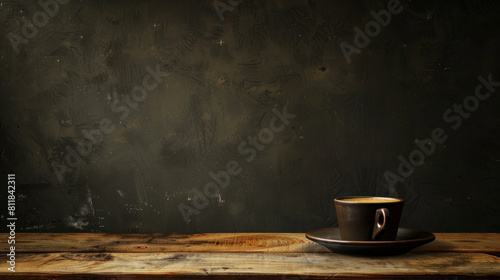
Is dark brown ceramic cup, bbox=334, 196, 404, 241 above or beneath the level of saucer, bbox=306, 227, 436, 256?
above

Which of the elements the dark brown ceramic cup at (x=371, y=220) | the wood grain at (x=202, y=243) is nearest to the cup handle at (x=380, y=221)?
the dark brown ceramic cup at (x=371, y=220)

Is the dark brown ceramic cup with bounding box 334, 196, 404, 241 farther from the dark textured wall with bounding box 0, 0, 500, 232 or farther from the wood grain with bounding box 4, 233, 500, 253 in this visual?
the dark textured wall with bounding box 0, 0, 500, 232

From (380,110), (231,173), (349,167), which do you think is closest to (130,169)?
(231,173)

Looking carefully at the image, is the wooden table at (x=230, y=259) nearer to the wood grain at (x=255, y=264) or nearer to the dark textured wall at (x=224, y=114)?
the wood grain at (x=255, y=264)

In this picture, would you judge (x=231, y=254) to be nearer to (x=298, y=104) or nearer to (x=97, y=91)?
(x=298, y=104)

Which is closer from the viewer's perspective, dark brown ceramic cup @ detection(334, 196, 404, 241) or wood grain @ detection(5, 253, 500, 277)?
wood grain @ detection(5, 253, 500, 277)

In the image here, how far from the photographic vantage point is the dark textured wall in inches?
57.5

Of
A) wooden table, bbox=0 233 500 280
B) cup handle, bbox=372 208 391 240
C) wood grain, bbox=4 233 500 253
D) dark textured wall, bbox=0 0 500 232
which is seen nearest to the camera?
wooden table, bbox=0 233 500 280

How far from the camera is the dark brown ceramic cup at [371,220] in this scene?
1024 millimetres

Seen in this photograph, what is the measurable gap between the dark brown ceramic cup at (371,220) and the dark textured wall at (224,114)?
0.41 metres

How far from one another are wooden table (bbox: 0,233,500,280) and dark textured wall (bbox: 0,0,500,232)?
19 cm

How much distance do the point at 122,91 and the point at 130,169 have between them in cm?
26

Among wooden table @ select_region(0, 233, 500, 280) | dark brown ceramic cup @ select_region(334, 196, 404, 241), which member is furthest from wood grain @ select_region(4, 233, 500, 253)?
dark brown ceramic cup @ select_region(334, 196, 404, 241)

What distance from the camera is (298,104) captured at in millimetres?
1473
